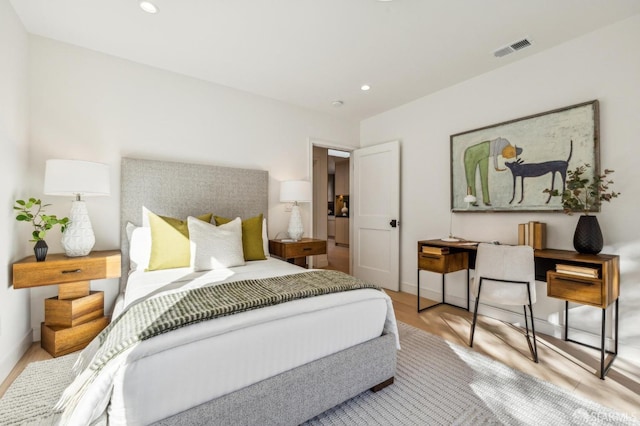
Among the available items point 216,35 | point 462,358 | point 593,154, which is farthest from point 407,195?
point 216,35

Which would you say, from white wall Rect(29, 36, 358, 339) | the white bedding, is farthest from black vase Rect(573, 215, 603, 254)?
white wall Rect(29, 36, 358, 339)

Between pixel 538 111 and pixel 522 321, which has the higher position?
pixel 538 111

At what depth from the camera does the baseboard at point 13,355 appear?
198 cm

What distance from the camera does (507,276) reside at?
7.74ft

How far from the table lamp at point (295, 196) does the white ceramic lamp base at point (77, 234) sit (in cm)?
192

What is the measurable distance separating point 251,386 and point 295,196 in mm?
2422

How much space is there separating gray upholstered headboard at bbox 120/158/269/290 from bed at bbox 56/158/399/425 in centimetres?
87

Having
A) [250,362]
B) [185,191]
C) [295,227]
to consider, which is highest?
[185,191]

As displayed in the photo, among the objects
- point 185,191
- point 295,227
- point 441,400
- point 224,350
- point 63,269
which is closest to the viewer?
point 224,350

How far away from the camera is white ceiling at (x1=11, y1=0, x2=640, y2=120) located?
6.98ft

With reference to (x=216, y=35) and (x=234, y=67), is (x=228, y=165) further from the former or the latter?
(x=216, y=35)

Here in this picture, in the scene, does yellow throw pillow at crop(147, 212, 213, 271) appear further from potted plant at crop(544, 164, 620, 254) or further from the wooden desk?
potted plant at crop(544, 164, 620, 254)

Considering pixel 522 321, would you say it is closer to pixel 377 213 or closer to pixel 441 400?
pixel 441 400

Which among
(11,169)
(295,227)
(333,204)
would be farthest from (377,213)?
(333,204)
